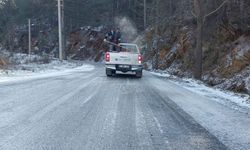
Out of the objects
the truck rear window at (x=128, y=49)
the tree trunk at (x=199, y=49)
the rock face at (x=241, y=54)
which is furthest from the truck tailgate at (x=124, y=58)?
the rock face at (x=241, y=54)

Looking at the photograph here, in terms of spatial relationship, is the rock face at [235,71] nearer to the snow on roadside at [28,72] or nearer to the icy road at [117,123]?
the icy road at [117,123]

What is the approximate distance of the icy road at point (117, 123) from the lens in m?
6.54

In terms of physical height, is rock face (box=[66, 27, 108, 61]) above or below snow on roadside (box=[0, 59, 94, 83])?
above

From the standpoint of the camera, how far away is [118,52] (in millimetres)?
22484

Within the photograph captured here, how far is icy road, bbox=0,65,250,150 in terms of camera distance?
21.4ft

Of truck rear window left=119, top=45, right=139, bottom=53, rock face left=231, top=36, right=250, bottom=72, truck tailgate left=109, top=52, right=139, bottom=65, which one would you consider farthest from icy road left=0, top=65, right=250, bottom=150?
rock face left=231, top=36, right=250, bottom=72

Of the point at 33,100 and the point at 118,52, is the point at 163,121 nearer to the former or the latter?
the point at 33,100

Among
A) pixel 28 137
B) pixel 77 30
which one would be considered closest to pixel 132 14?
pixel 77 30

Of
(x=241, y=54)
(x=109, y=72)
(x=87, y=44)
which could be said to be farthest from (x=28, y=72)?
(x=87, y=44)

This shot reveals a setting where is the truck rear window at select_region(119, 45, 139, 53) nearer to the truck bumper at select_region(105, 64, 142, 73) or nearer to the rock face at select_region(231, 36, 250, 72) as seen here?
the truck bumper at select_region(105, 64, 142, 73)

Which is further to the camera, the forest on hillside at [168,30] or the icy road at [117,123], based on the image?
the forest on hillside at [168,30]

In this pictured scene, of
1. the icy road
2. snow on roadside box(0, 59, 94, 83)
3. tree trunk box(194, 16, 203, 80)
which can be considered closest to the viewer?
the icy road

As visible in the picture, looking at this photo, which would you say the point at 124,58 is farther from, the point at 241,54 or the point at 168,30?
the point at 168,30

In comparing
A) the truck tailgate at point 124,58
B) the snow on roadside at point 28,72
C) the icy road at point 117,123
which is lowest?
the icy road at point 117,123
